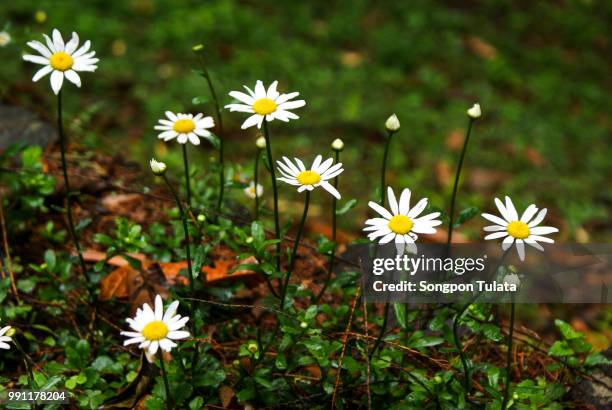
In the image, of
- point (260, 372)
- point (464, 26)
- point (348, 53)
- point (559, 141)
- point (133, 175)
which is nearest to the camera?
point (260, 372)

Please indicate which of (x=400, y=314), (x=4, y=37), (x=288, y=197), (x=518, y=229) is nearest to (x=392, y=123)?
(x=518, y=229)

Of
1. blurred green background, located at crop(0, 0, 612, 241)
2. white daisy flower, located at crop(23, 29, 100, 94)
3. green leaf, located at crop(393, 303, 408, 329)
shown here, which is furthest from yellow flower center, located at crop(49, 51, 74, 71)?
blurred green background, located at crop(0, 0, 612, 241)

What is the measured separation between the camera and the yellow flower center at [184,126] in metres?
2.00

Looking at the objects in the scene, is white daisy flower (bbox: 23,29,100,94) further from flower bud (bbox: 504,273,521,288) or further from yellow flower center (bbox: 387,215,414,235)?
flower bud (bbox: 504,273,521,288)

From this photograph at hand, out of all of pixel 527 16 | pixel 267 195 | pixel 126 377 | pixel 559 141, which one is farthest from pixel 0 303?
pixel 527 16

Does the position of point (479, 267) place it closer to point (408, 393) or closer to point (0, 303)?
point (408, 393)

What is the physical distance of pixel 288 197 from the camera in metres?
3.99

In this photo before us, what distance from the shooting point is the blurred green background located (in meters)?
4.34

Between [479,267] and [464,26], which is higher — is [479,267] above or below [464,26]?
below

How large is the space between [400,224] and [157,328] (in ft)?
2.13

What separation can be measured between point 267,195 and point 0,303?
1794mm

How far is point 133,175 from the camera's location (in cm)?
305

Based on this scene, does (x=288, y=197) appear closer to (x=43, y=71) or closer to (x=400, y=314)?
(x=400, y=314)

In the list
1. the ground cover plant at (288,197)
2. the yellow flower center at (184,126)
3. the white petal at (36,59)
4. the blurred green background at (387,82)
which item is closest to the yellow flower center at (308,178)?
the ground cover plant at (288,197)
